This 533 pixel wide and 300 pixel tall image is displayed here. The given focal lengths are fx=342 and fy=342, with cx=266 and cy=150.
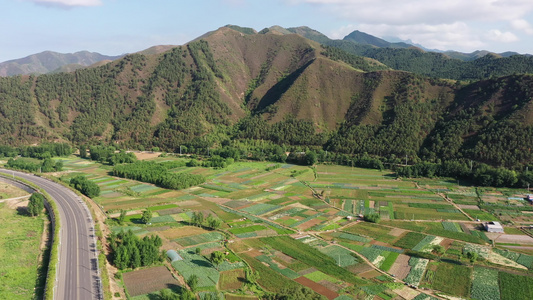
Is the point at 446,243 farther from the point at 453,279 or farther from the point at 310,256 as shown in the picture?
the point at 310,256

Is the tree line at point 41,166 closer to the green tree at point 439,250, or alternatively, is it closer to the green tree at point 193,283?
the green tree at point 193,283

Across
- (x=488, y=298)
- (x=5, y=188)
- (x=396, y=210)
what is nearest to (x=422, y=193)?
(x=396, y=210)

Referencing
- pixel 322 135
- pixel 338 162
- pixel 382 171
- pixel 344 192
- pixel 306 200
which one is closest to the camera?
pixel 306 200

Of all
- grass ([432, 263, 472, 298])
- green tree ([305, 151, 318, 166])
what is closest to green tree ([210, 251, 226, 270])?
grass ([432, 263, 472, 298])

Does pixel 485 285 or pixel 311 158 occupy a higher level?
pixel 311 158

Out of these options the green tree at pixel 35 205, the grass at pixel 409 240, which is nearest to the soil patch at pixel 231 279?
the grass at pixel 409 240

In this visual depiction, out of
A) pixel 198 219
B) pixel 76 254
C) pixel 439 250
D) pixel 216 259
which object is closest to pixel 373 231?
pixel 439 250

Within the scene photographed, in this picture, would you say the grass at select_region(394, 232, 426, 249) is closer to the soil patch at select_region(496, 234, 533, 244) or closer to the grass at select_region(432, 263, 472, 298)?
the grass at select_region(432, 263, 472, 298)

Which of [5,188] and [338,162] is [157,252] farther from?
[338,162]
